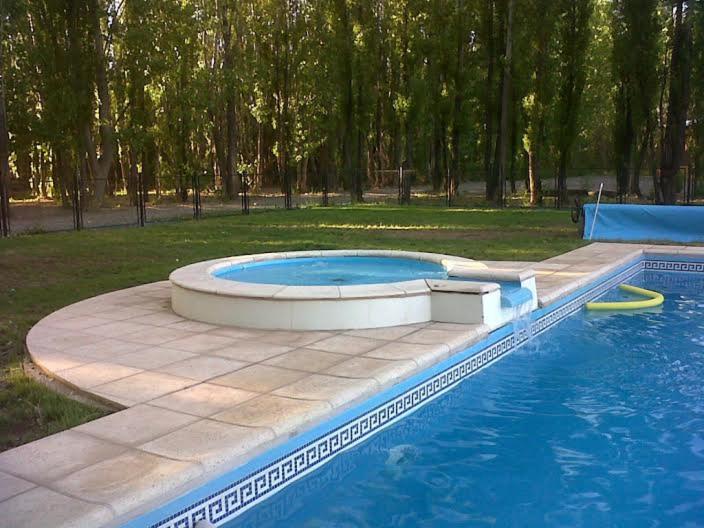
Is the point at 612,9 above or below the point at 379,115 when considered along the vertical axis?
above

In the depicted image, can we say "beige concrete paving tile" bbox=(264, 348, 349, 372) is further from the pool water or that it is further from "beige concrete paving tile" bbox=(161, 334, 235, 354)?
the pool water

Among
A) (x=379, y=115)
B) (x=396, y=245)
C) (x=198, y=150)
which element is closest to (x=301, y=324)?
(x=396, y=245)

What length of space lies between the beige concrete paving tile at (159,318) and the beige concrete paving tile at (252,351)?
1061 millimetres

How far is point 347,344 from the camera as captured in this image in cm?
474

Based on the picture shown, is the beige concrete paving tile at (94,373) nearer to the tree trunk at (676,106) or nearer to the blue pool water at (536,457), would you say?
the blue pool water at (536,457)

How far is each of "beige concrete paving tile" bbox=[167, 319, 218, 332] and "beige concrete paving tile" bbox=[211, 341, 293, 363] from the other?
0.62 metres

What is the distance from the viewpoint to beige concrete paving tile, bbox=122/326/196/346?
194 inches

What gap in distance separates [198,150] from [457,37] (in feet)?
50.9

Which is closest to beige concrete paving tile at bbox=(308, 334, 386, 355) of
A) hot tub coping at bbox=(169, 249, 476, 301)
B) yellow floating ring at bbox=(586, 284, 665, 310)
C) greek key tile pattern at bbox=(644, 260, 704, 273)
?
hot tub coping at bbox=(169, 249, 476, 301)

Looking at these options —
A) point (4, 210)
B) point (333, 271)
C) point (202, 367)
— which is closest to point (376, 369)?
point (202, 367)

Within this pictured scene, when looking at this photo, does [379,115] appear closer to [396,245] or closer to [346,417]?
[396,245]

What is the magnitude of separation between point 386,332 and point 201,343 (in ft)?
4.68

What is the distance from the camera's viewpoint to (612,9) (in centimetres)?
1961

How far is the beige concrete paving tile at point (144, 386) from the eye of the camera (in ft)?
12.0
